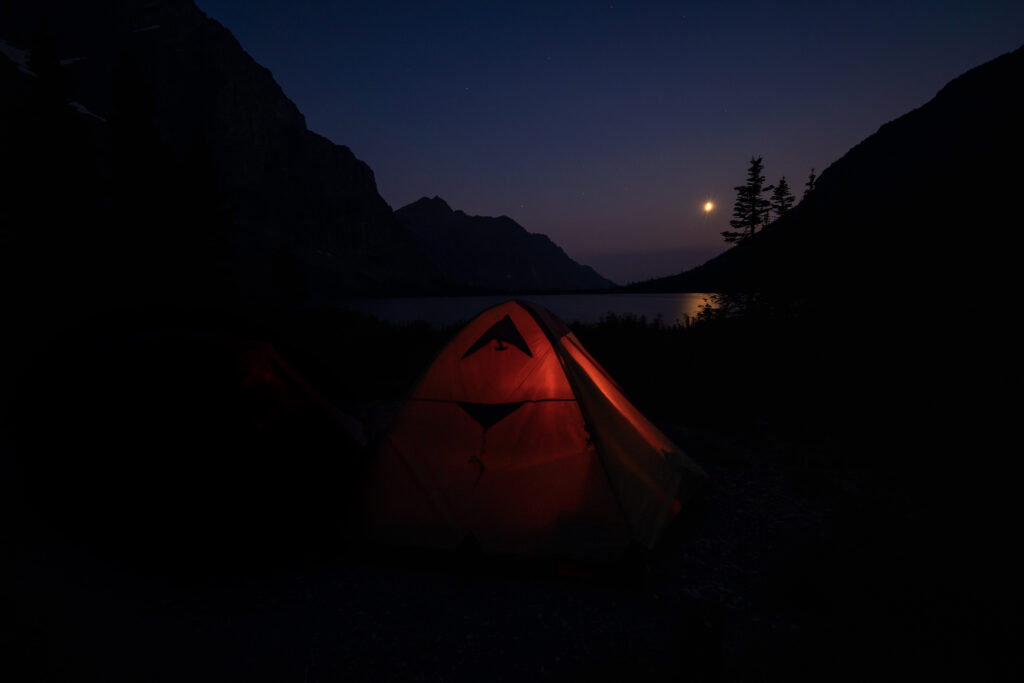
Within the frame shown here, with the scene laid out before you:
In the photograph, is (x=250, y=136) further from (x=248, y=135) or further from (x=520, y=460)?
(x=520, y=460)

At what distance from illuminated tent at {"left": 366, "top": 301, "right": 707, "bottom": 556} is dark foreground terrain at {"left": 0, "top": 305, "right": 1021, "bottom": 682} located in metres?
0.31

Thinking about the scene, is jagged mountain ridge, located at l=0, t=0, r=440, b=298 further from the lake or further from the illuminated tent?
the illuminated tent

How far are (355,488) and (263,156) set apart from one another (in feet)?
659

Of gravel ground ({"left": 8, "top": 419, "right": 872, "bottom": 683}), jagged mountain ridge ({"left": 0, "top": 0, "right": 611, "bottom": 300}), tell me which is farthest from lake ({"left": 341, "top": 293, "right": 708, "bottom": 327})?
jagged mountain ridge ({"left": 0, "top": 0, "right": 611, "bottom": 300})

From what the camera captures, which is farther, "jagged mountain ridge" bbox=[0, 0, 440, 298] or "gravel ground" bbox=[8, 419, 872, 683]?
"jagged mountain ridge" bbox=[0, 0, 440, 298]

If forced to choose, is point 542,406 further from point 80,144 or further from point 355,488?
point 80,144

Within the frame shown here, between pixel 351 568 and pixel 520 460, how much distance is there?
194 centimetres

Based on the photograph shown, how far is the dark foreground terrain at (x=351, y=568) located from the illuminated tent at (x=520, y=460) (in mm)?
311

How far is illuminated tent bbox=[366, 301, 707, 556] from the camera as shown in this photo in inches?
140

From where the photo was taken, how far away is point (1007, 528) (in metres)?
3.98

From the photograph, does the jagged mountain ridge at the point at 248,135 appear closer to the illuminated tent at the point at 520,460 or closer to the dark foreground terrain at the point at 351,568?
the dark foreground terrain at the point at 351,568

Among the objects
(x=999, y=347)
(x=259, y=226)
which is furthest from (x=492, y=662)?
(x=259, y=226)

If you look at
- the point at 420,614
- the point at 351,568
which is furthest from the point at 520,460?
the point at 351,568

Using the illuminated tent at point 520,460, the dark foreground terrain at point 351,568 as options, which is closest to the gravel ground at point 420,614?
the dark foreground terrain at point 351,568
